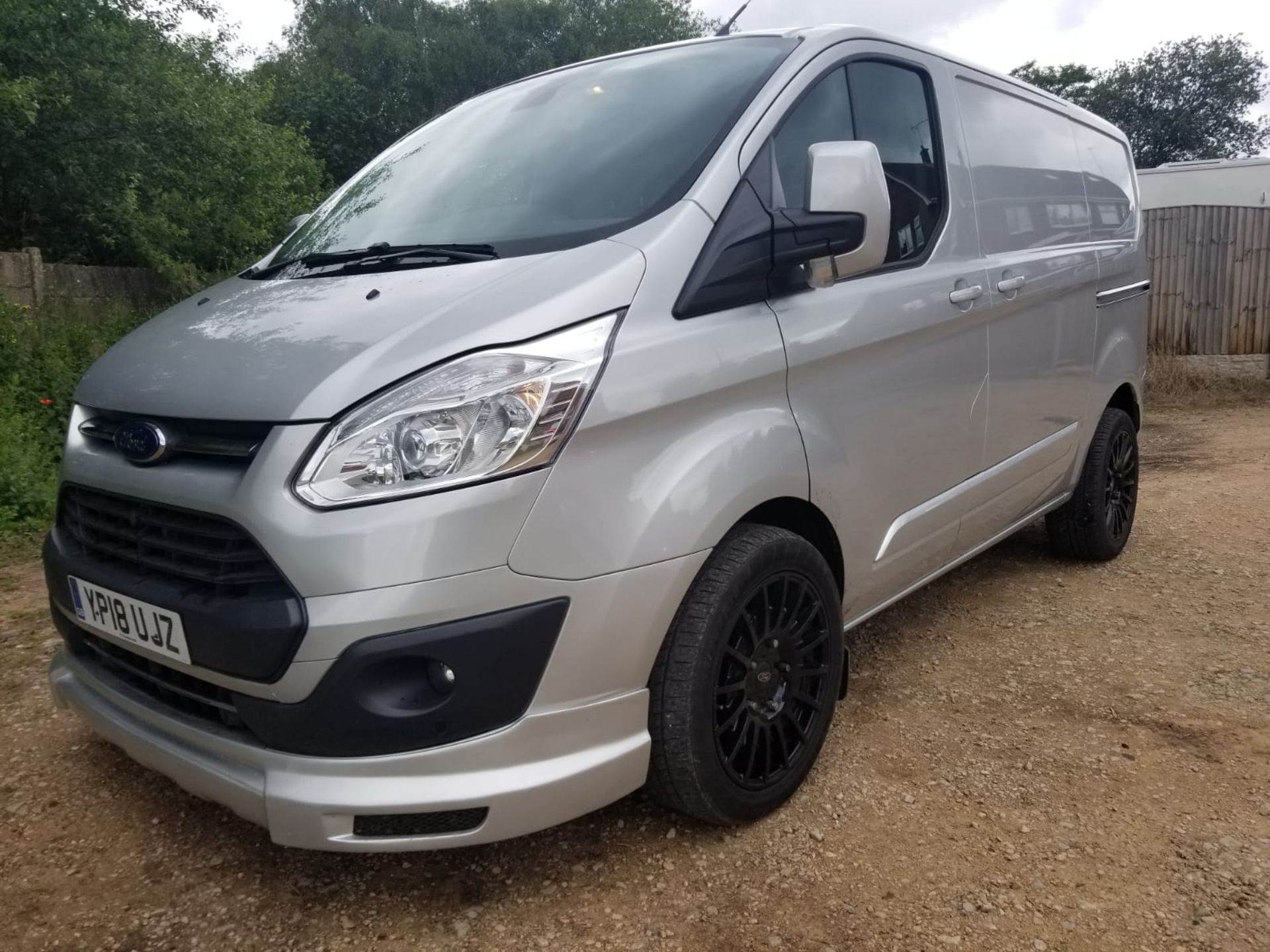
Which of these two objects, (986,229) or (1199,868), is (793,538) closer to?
(1199,868)

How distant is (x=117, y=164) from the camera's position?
8.49 meters

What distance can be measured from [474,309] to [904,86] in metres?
1.74

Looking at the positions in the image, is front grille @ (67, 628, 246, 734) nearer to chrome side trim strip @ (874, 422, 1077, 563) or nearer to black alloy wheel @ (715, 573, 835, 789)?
black alloy wheel @ (715, 573, 835, 789)

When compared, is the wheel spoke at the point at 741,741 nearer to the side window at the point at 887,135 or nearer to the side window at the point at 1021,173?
the side window at the point at 887,135

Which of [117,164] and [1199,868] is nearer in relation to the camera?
[1199,868]

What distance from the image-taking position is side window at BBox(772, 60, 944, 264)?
2400mm

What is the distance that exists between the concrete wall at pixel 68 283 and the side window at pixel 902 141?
22.9 feet

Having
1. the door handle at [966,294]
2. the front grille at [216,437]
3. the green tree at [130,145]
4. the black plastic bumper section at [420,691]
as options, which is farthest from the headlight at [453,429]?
the green tree at [130,145]

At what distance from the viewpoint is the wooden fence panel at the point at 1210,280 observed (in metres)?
9.62

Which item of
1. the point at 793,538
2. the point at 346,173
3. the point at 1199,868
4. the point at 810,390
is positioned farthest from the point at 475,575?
the point at 346,173

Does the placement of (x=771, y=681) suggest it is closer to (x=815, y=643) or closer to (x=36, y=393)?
(x=815, y=643)

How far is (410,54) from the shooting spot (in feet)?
80.0

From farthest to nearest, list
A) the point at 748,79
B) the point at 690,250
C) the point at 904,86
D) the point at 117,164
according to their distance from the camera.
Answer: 1. the point at 117,164
2. the point at 904,86
3. the point at 748,79
4. the point at 690,250

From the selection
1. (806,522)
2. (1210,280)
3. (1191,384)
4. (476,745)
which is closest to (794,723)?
(806,522)
